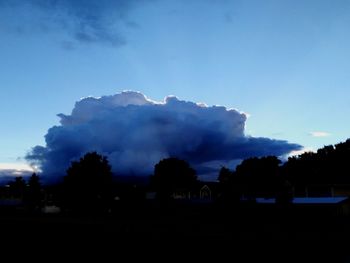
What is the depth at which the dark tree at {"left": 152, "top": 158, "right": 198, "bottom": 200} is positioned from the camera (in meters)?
126

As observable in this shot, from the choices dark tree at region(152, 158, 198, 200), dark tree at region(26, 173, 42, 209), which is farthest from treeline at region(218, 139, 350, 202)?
dark tree at region(26, 173, 42, 209)

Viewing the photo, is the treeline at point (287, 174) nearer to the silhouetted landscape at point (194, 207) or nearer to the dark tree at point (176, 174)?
the silhouetted landscape at point (194, 207)

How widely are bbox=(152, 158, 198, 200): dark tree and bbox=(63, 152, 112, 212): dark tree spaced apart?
Result: 51017mm

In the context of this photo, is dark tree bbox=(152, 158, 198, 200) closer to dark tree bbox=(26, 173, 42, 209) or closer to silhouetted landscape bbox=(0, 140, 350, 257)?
silhouetted landscape bbox=(0, 140, 350, 257)

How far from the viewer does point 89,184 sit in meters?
71.1

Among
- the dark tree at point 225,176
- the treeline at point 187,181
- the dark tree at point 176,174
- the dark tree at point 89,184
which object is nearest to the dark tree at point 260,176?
the treeline at point 187,181

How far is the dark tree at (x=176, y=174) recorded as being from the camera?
4946 inches

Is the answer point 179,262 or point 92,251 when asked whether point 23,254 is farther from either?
point 179,262

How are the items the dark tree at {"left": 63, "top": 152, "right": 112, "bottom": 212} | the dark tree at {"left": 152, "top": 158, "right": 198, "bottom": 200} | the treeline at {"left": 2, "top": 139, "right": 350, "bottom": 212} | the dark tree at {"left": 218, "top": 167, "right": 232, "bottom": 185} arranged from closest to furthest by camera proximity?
1. the dark tree at {"left": 218, "top": 167, "right": 232, "bottom": 185}
2. the treeline at {"left": 2, "top": 139, "right": 350, "bottom": 212}
3. the dark tree at {"left": 63, "top": 152, "right": 112, "bottom": 212}
4. the dark tree at {"left": 152, "top": 158, "right": 198, "bottom": 200}

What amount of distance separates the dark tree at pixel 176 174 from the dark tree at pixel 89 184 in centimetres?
5102

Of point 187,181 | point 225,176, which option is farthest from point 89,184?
point 187,181

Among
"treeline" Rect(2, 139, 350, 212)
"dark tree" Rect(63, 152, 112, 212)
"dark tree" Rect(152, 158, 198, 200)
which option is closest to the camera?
"treeline" Rect(2, 139, 350, 212)

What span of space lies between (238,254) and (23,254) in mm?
11621

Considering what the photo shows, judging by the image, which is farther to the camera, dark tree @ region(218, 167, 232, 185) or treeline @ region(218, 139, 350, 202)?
treeline @ region(218, 139, 350, 202)
